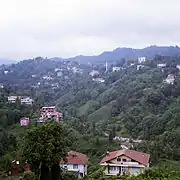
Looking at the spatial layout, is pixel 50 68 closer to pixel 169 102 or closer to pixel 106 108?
pixel 106 108

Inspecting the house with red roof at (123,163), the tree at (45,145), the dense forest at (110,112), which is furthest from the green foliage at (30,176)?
the house with red roof at (123,163)

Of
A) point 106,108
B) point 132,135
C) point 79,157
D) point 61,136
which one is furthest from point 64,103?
point 61,136

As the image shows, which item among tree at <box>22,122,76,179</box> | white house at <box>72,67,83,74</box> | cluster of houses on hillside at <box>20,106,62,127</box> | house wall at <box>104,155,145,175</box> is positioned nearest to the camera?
tree at <box>22,122,76,179</box>

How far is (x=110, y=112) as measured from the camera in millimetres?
66750

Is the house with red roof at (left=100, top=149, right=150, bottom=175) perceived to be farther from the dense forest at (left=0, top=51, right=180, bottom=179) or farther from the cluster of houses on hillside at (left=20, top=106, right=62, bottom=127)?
the cluster of houses on hillside at (left=20, top=106, right=62, bottom=127)

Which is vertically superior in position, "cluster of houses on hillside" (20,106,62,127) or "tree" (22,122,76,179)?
"tree" (22,122,76,179)

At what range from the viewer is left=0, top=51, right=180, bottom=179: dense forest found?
36025 mm

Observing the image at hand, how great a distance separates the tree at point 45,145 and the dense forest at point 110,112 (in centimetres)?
47

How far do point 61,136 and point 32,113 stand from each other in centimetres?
3660

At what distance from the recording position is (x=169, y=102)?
201 feet

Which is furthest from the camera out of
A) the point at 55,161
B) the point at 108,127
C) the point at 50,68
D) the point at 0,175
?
the point at 50,68

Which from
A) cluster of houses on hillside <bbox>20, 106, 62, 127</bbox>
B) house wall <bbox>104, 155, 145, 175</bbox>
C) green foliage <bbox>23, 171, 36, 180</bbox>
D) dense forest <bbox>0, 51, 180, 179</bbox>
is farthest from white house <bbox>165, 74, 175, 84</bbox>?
green foliage <bbox>23, 171, 36, 180</bbox>

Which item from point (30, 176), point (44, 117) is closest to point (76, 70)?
point (44, 117)

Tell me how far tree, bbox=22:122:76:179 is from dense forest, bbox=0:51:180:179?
0.47 m
